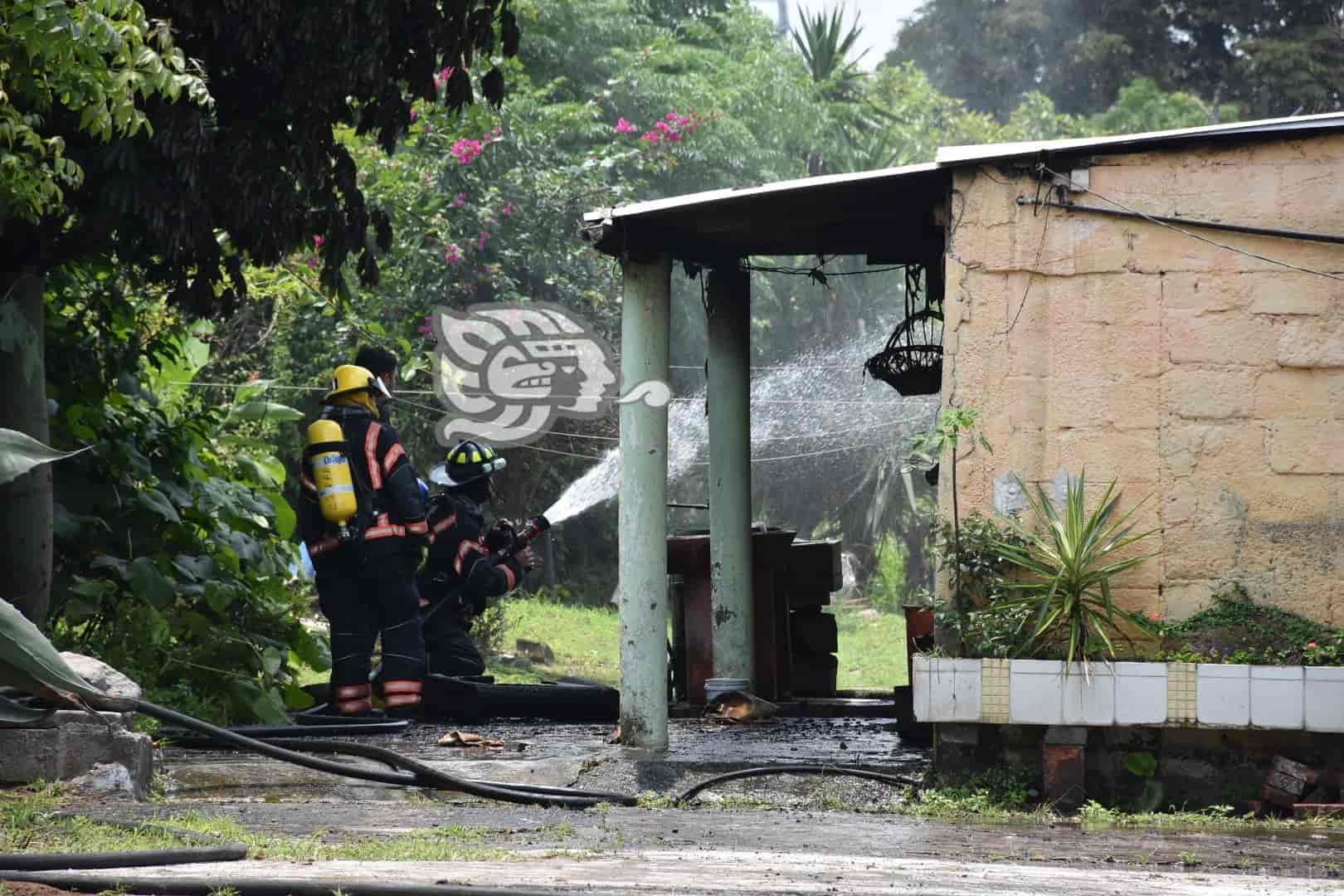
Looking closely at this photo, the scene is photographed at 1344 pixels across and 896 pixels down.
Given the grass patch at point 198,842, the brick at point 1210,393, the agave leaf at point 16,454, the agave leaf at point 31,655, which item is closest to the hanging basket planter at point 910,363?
the brick at point 1210,393

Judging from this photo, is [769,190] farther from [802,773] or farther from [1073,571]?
[802,773]

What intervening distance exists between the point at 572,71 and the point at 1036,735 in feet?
69.6

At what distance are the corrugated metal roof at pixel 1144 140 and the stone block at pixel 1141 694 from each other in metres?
2.24

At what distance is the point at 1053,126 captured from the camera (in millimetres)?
33969

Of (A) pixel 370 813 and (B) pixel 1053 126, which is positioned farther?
(B) pixel 1053 126

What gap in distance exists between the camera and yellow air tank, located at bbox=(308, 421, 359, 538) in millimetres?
9484

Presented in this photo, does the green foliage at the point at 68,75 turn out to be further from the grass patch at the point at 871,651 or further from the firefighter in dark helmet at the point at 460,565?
the grass patch at the point at 871,651

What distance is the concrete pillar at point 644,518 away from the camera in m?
8.34

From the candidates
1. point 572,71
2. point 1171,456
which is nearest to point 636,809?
point 1171,456

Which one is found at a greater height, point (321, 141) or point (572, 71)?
point (572, 71)

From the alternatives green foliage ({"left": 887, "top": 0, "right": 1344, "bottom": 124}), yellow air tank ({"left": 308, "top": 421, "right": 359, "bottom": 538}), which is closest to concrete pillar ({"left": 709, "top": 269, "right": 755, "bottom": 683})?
yellow air tank ({"left": 308, "top": 421, "right": 359, "bottom": 538})

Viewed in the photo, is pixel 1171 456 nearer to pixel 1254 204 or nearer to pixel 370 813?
pixel 1254 204

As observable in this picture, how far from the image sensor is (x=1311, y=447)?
7.32m

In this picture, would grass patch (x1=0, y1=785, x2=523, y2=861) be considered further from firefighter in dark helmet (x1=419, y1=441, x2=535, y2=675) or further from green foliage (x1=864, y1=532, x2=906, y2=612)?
green foliage (x1=864, y1=532, x2=906, y2=612)
